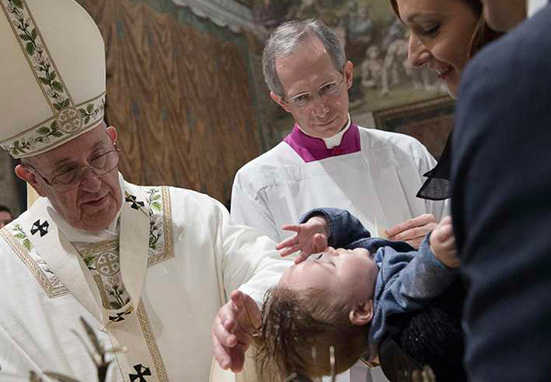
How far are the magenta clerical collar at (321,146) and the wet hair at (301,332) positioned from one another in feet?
7.65

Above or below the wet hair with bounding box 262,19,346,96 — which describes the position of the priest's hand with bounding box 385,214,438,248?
below

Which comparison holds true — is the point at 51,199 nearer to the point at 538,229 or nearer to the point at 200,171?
the point at 538,229

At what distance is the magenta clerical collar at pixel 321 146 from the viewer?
4.28 m

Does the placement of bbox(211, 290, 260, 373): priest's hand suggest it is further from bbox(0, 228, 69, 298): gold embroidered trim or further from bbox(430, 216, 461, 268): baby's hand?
bbox(0, 228, 69, 298): gold embroidered trim

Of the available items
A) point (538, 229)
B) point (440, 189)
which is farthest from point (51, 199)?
point (538, 229)

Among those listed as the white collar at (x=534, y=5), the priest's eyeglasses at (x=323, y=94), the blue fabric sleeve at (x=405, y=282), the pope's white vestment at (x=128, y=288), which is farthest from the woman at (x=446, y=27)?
the priest's eyeglasses at (x=323, y=94)

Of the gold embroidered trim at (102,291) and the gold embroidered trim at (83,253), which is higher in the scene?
the gold embroidered trim at (83,253)

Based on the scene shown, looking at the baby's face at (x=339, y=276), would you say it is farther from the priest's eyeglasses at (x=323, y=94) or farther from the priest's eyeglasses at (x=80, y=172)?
the priest's eyeglasses at (x=323, y=94)

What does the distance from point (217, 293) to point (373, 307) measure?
3.95 ft

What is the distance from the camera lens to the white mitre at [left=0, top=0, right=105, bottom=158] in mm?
3059

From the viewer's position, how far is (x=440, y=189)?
6.57 feet

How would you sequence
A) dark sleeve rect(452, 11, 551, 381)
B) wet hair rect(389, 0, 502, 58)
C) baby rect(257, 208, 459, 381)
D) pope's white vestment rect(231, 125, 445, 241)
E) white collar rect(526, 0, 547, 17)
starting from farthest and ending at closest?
pope's white vestment rect(231, 125, 445, 241) < baby rect(257, 208, 459, 381) < wet hair rect(389, 0, 502, 58) < white collar rect(526, 0, 547, 17) < dark sleeve rect(452, 11, 551, 381)

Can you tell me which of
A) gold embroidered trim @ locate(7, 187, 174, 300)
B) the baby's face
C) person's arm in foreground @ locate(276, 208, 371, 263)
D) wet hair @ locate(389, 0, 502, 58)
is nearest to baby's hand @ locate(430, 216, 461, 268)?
wet hair @ locate(389, 0, 502, 58)

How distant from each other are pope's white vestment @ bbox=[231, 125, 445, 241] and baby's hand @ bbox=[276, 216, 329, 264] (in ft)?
4.97
